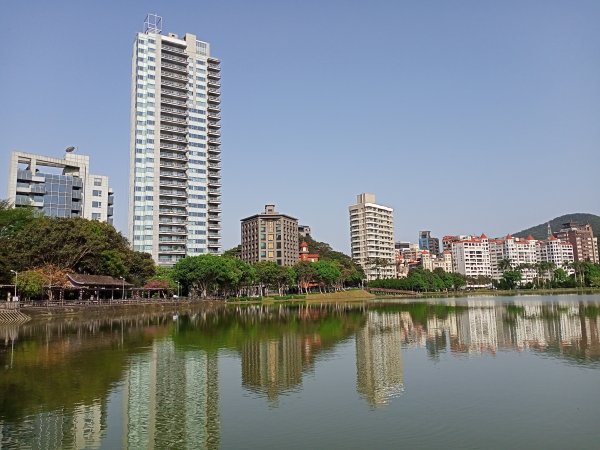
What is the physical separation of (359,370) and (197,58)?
126716mm

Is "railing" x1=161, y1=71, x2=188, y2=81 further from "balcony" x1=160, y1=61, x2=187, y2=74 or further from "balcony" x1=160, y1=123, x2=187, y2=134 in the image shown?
"balcony" x1=160, y1=123, x2=187, y2=134

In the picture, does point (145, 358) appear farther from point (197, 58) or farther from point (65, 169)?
point (197, 58)

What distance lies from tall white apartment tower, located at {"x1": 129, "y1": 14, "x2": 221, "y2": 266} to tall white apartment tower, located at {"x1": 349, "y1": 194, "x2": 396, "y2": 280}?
74.2 meters

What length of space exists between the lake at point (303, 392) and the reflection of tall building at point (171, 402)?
8 centimetres

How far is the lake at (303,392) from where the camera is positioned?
15.4 metres

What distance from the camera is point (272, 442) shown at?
15.0 m

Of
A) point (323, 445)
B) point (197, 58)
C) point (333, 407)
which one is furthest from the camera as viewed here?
point (197, 58)

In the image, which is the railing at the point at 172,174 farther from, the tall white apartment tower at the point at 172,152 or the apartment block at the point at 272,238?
the apartment block at the point at 272,238

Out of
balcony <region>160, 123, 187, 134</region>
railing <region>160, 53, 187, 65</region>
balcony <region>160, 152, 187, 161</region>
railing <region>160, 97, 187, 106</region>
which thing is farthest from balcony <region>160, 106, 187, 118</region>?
railing <region>160, 53, 187, 65</region>

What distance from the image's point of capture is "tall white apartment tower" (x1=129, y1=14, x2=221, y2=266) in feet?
403

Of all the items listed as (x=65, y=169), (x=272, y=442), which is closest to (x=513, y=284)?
(x=65, y=169)

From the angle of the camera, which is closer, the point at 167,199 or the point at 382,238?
→ the point at 167,199

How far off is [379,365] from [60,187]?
104 metres

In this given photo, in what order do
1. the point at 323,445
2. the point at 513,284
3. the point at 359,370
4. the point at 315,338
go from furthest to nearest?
the point at 513,284, the point at 315,338, the point at 359,370, the point at 323,445
